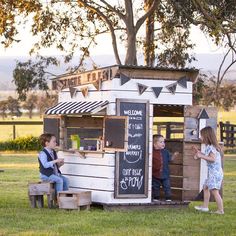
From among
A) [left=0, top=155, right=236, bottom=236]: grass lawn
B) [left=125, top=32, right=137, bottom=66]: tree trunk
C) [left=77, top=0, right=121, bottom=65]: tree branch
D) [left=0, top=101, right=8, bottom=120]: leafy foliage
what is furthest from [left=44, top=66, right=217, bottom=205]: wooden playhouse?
[left=0, top=101, right=8, bottom=120]: leafy foliage

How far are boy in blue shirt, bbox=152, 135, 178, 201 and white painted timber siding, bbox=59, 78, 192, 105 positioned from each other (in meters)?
0.72

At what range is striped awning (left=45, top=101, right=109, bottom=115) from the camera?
15.3 metres

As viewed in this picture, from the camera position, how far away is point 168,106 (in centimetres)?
1697

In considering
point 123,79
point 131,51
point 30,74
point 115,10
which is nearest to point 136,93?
point 123,79

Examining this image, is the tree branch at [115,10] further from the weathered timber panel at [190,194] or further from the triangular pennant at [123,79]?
the triangular pennant at [123,79]

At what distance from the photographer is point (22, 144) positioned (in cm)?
3841

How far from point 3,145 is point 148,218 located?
25152 mm

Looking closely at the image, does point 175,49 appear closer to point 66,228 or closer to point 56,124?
point 56,124

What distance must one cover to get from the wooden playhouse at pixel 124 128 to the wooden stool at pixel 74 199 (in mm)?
264

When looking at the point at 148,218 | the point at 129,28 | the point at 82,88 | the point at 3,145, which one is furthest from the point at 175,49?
the point at 148,218

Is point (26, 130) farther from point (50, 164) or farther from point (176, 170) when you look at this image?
point (50, 164)

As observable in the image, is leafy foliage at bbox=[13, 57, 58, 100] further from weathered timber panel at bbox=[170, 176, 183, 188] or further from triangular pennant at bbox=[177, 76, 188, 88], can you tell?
triangular pennant at bbox=[177, 76, 188, 88]

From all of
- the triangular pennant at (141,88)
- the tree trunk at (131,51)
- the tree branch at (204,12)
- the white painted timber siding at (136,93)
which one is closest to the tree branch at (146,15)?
the tree trunk at (131,51)

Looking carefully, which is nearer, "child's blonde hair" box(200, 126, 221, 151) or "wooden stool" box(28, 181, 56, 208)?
"child's blonde hair" box(200, 126, 221, 151)
